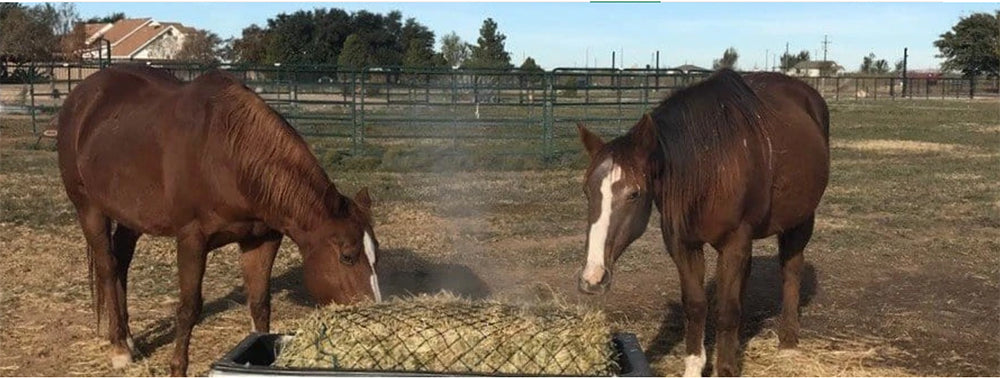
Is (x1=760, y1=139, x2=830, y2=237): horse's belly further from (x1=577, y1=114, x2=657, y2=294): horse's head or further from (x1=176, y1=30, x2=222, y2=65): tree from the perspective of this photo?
(x1=176, y1=30, x2=222, y2=65): tree

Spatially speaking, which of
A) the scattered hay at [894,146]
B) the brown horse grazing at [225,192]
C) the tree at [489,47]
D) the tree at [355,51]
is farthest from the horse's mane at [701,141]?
the tree at [355,51]

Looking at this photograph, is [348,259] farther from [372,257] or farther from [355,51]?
[355,51]

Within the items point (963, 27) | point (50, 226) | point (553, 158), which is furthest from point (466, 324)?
point (963, 27)

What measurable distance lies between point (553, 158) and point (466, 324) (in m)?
13.1

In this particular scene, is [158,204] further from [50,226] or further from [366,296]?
[50,226]

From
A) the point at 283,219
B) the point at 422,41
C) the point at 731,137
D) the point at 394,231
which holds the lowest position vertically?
the point at 394,231

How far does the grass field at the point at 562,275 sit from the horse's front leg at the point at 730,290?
34 cm

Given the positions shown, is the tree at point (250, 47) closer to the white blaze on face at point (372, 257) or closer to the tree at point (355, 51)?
the tree at point (355, 51)

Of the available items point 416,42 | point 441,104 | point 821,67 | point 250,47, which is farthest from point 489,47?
point 821,67

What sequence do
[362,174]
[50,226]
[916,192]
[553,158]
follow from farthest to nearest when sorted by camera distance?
[553,158]
[362,174]
[916,192]
[50,226]

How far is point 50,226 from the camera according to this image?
345 inches

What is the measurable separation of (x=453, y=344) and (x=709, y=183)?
1762 mm

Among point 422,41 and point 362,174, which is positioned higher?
point 422,41

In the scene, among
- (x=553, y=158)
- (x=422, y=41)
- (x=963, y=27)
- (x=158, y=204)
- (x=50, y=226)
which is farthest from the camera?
(x=963, y=27)
